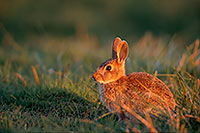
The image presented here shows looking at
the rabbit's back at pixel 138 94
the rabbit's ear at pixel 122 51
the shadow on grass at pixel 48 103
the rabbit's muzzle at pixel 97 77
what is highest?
the rabbit's ear at pixel 122 51

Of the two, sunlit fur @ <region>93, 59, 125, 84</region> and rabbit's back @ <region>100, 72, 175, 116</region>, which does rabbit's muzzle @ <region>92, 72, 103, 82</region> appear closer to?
sunlit fur @ <region>93, 59, 125, 84</region>

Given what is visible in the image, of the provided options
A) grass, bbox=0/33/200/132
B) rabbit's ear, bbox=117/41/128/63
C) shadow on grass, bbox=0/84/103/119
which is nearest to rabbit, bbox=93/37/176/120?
rabbit's ear, bbox=117/41/128/63

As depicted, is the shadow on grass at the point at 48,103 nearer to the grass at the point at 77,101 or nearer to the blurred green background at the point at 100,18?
the grass at the point at 77,101

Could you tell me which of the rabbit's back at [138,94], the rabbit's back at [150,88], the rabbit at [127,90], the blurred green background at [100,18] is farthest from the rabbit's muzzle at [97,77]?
the blurred green background at [100,18]

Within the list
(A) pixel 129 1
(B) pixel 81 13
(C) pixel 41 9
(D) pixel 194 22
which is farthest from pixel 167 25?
(C) pixel 41 9

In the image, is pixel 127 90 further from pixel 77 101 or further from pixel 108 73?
pixel 77 101

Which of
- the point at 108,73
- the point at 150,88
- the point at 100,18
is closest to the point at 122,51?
the point at 108,73
